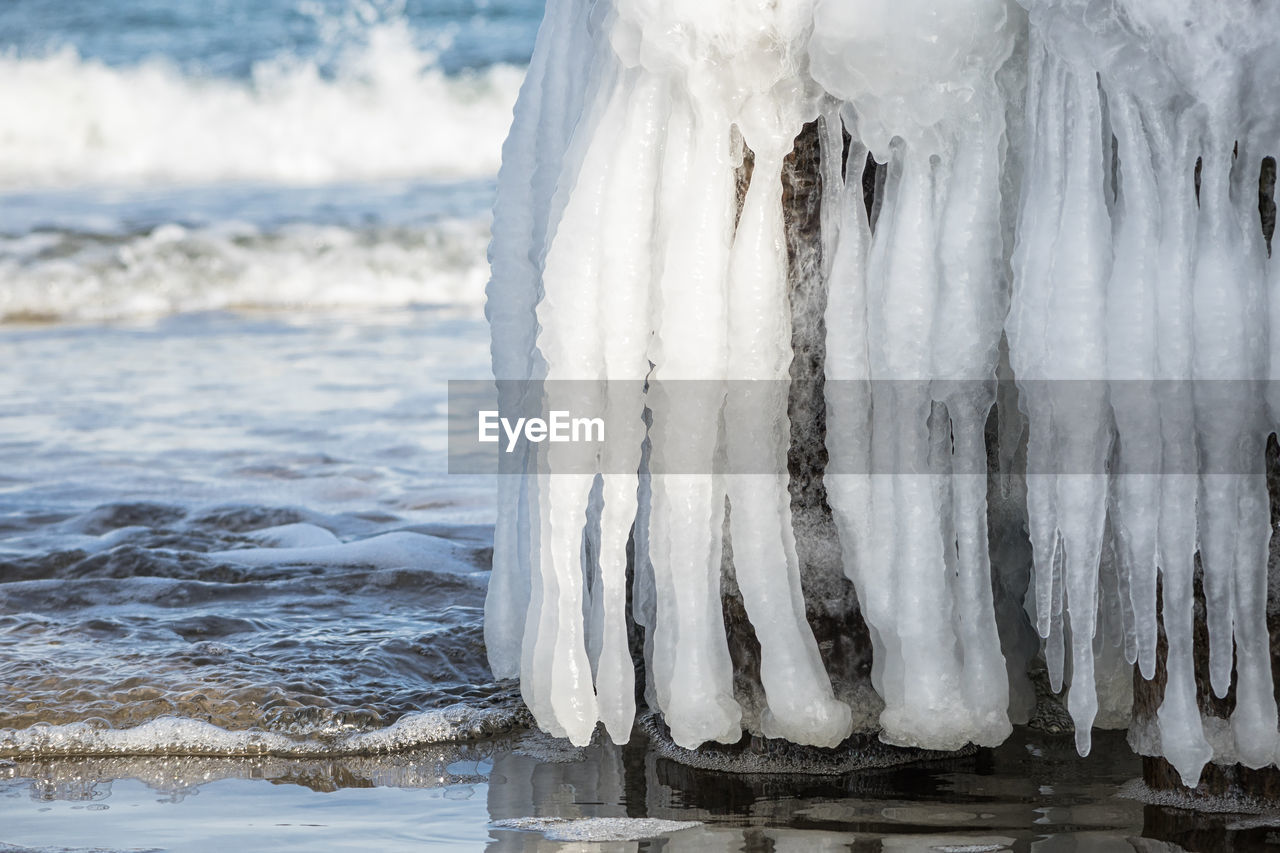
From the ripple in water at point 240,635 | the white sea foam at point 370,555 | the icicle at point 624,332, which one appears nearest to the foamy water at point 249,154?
the ripple in water at point 240,635

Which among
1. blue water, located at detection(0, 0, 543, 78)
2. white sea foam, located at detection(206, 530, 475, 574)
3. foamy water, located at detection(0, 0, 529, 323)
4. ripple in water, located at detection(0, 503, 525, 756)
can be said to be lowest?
ripple in water, located at detection(0, 503, 525, 756)

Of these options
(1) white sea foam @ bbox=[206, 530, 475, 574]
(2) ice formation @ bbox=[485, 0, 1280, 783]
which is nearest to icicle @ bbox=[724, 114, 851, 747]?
(2) ice formation @ bbox=[485, 0, 1280, 783]

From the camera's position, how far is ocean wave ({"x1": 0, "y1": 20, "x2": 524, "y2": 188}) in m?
13.4

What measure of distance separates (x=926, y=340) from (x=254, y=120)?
1359 cm

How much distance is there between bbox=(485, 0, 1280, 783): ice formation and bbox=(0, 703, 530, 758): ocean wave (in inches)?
13.0

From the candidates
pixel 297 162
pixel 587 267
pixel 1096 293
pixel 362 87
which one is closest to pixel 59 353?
pixel 587 267

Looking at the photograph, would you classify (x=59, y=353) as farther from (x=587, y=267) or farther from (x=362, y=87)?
(x=362, y=87)

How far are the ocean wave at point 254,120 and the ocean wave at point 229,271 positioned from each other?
3.44 meters

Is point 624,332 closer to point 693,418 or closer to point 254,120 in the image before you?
point 693,418

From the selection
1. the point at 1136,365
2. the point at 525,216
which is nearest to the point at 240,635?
the point at 525,216

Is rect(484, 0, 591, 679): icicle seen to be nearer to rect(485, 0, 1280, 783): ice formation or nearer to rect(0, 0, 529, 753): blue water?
rect(485, 0, 1280, 783): ice formation

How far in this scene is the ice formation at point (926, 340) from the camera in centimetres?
170

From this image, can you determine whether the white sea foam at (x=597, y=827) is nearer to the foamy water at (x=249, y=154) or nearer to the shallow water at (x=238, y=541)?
the shallow water at (x=238, y=541)

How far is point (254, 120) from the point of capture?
47.2ft
